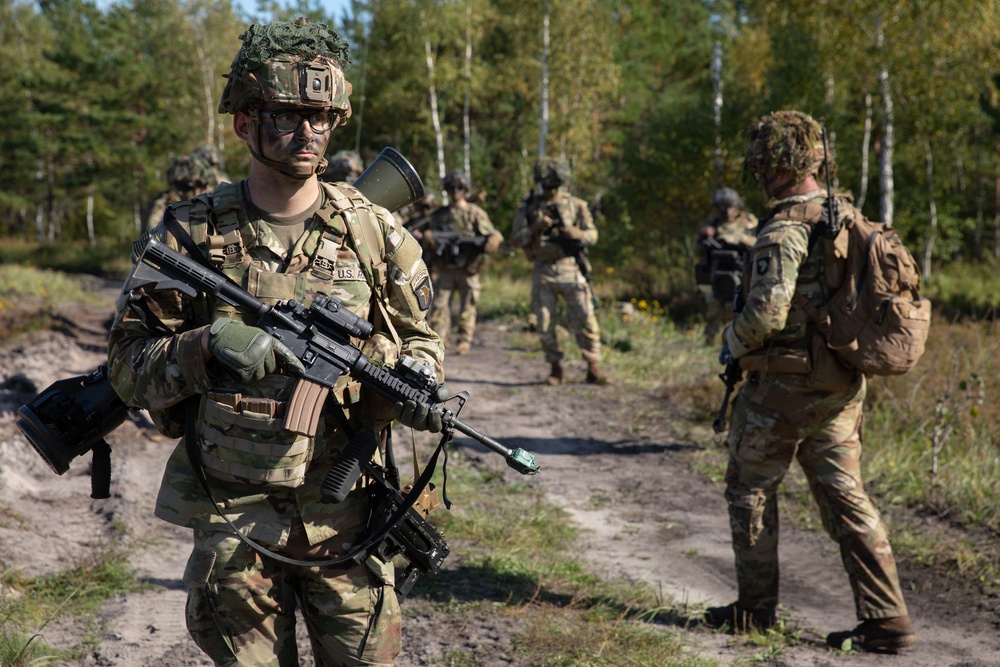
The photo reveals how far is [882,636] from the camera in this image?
3781mm

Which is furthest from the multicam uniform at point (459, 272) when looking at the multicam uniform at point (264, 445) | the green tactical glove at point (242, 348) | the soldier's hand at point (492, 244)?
the green tactical glove at point (242, 348)

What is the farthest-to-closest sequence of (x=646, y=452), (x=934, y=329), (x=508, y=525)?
1. (x=934, y=329)
2. (x=646, y=452)
3. (x=508, y=525)

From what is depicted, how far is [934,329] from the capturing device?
8320 millimetres

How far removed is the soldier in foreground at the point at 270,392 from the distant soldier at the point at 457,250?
8.31m

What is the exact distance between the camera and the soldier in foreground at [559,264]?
901cm

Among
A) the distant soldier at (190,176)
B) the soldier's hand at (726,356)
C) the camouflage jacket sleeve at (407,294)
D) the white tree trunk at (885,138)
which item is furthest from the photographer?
the white tree trunk at (885,138)

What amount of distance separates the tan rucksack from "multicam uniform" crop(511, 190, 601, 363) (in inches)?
205

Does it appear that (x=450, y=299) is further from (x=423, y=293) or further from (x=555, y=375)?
(x=423, y=293)

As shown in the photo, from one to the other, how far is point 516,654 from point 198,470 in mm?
1950

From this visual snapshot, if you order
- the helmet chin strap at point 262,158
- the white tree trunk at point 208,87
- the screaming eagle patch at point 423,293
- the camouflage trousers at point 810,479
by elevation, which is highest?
the white tree trunk at point 208,87

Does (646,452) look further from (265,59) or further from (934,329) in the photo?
(265,59)

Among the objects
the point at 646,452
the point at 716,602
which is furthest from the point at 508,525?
the point at 646,452

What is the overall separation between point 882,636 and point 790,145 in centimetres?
217

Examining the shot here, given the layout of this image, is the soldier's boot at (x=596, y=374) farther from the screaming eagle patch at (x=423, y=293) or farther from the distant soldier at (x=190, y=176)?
the screaming eagle patch at (x=423, y=293)
